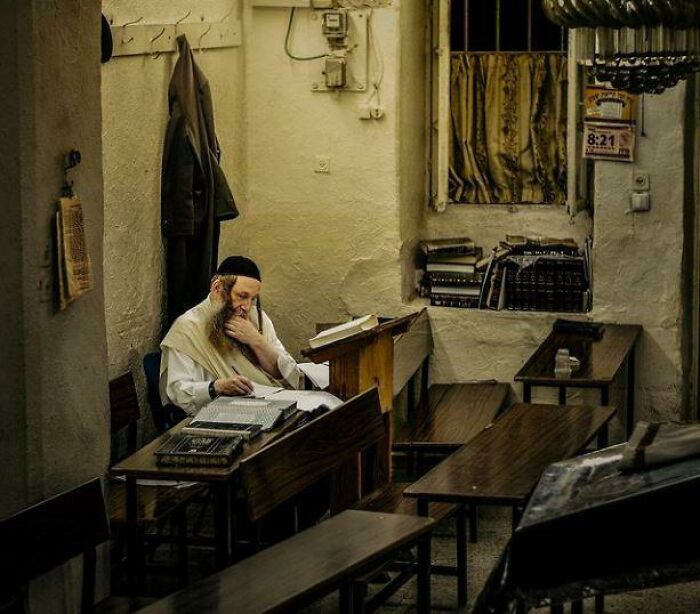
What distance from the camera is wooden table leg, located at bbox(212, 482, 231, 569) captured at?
5.32 m

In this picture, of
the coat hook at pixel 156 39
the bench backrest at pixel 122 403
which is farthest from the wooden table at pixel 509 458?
the coat hook at pixel 156 39

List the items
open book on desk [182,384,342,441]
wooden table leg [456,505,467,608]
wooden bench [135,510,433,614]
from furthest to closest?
wooden table leg [456,505,467,608] → open book on desk [182,384,342,441] → wooden bench [135,510,433,614]

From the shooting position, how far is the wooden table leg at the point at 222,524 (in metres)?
5.32

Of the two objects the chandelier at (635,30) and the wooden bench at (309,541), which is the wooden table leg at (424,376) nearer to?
the wooden bench at (309,541)

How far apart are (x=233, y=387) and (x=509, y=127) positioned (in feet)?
10.6

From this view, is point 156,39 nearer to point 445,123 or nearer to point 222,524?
point 445,123

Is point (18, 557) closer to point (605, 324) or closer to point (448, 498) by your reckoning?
point (448, 498)

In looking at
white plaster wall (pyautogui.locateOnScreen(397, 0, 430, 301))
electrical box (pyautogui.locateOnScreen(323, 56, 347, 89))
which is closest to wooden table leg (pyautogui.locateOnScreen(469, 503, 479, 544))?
white plaster wall (pyautogui.locateOnScreen(397, 0, 430, 301))

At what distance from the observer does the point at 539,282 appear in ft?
27.8

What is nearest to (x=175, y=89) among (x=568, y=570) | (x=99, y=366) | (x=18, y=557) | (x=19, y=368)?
(x=99, y=366)

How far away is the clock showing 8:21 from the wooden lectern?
2.02 m

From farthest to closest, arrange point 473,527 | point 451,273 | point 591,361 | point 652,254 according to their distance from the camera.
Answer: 1. point 451,273
2. point 652,254
3. point 591,361
4. point 473,527

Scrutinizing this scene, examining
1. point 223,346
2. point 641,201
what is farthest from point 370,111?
point 223,346

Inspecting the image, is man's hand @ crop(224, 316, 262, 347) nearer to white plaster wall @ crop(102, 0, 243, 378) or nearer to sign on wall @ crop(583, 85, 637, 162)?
white plaster wall @ crop(102, 0, 243, 378)
